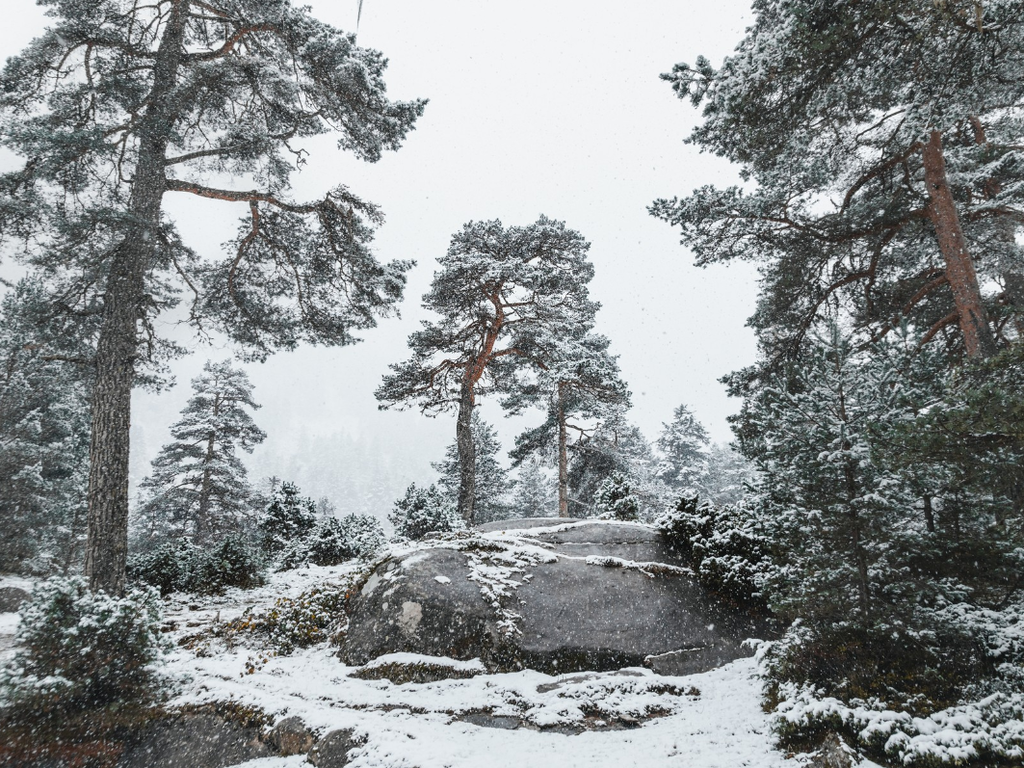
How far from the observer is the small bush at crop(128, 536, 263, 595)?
10.2 meters

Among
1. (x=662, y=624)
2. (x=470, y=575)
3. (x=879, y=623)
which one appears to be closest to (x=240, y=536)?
(x=470, y=575)

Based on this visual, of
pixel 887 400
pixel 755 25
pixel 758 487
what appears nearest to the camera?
pixel 887 400

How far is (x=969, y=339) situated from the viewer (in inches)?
280

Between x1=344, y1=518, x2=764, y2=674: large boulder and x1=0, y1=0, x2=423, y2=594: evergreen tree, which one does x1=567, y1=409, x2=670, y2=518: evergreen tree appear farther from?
x1=0, y1=0, x2=423, y2=594: evergreen tree

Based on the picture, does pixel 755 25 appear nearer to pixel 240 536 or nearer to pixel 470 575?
pixel 470 575

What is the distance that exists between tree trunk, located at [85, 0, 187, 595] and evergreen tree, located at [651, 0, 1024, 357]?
8.41m

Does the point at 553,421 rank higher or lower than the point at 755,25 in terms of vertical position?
lower

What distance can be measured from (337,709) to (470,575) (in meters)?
2.81

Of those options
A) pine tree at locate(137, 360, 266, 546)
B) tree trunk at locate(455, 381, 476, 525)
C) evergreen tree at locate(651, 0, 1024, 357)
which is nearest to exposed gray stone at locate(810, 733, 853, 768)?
evergreen tree at locate(651, 0, 1024, 357)

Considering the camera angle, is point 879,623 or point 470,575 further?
point 470,575

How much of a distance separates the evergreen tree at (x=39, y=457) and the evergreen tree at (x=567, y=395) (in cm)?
1451

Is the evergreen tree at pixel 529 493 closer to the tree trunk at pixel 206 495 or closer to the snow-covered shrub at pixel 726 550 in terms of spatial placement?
the tree trunk at pixel 206 495

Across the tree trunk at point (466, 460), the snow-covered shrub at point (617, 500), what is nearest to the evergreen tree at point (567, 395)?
the snow-covered shrub at point (617, 500)

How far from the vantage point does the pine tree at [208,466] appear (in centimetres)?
2125
